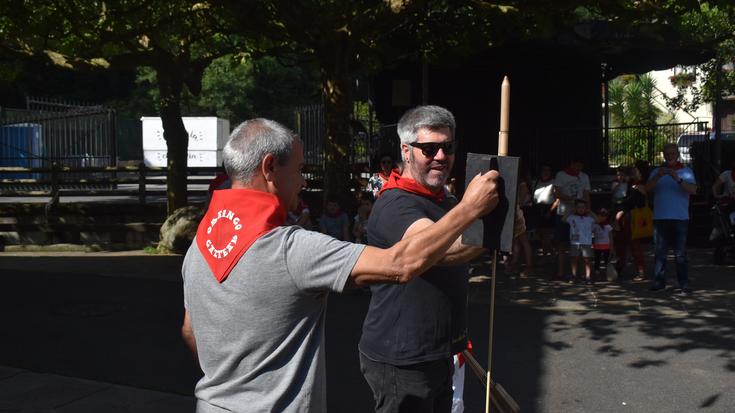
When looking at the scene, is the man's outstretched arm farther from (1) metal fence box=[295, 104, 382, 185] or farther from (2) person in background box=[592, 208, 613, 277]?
(1) metal fence box=[295, 104, 382, 185]

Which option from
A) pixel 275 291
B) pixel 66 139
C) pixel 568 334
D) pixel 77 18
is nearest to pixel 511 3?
pixel 568 334

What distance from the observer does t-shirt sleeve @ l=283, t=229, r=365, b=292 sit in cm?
→ 249

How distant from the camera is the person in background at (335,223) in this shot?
11812 millimetres

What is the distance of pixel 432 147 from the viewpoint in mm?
3545

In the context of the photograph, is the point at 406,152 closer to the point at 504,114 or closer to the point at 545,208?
the point at 504,114

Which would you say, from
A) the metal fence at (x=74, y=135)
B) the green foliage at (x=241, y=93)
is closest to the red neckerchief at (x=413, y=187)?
the metal fence at (x=74, y=135)

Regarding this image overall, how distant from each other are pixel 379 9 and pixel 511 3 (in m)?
2.05

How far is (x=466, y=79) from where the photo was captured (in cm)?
1945

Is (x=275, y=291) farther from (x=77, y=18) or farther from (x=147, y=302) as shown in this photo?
(x=77, y=18)

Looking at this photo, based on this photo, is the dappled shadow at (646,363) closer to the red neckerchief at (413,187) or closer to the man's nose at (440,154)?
the red neckerchief at (413,187)

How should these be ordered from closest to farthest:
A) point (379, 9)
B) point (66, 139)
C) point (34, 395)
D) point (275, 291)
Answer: point (275, 291) → point (34, 395) → point (379, 9) → point (66, 139)

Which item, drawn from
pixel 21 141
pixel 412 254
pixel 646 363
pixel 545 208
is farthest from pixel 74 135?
pixel 412 254

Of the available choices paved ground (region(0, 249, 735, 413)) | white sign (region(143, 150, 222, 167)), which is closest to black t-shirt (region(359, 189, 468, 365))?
paved ground (region(0, 249, 735, 413))

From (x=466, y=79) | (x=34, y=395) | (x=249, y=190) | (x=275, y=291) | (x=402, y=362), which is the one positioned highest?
(x=466, y=79)
